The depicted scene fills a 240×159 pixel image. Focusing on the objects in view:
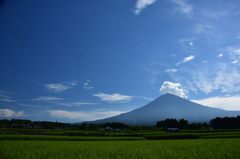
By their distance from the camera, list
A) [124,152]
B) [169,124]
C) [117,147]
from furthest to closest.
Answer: [169,124] → [117,147] → [124,152]

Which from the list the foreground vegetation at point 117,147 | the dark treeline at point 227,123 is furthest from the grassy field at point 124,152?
the dark treeline at point 227,123

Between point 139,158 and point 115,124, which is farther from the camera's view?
point 115,124

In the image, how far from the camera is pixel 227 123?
54469 millimetres

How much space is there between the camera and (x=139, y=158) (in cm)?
917

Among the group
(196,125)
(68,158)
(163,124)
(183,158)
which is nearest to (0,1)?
(68,158)

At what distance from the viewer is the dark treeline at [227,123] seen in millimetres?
52181

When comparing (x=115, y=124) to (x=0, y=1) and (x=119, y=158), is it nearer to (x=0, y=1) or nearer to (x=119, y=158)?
(x=119, y=158)

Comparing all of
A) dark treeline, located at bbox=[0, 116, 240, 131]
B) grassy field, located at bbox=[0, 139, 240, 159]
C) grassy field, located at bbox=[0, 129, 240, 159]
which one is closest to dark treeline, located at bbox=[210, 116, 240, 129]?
dark treeline, located at bbox=[0, 116, 240, 131]

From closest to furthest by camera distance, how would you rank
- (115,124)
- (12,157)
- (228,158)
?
(228,158) < (12,157) < (115,124)

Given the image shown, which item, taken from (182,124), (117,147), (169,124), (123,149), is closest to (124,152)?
(123,149)

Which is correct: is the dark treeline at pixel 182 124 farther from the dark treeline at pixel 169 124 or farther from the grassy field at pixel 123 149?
the grassy field at pixel 123 149

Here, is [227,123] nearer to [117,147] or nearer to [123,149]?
[117,147]

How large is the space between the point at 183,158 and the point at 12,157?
542cm

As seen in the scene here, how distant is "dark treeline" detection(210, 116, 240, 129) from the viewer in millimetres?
52181
